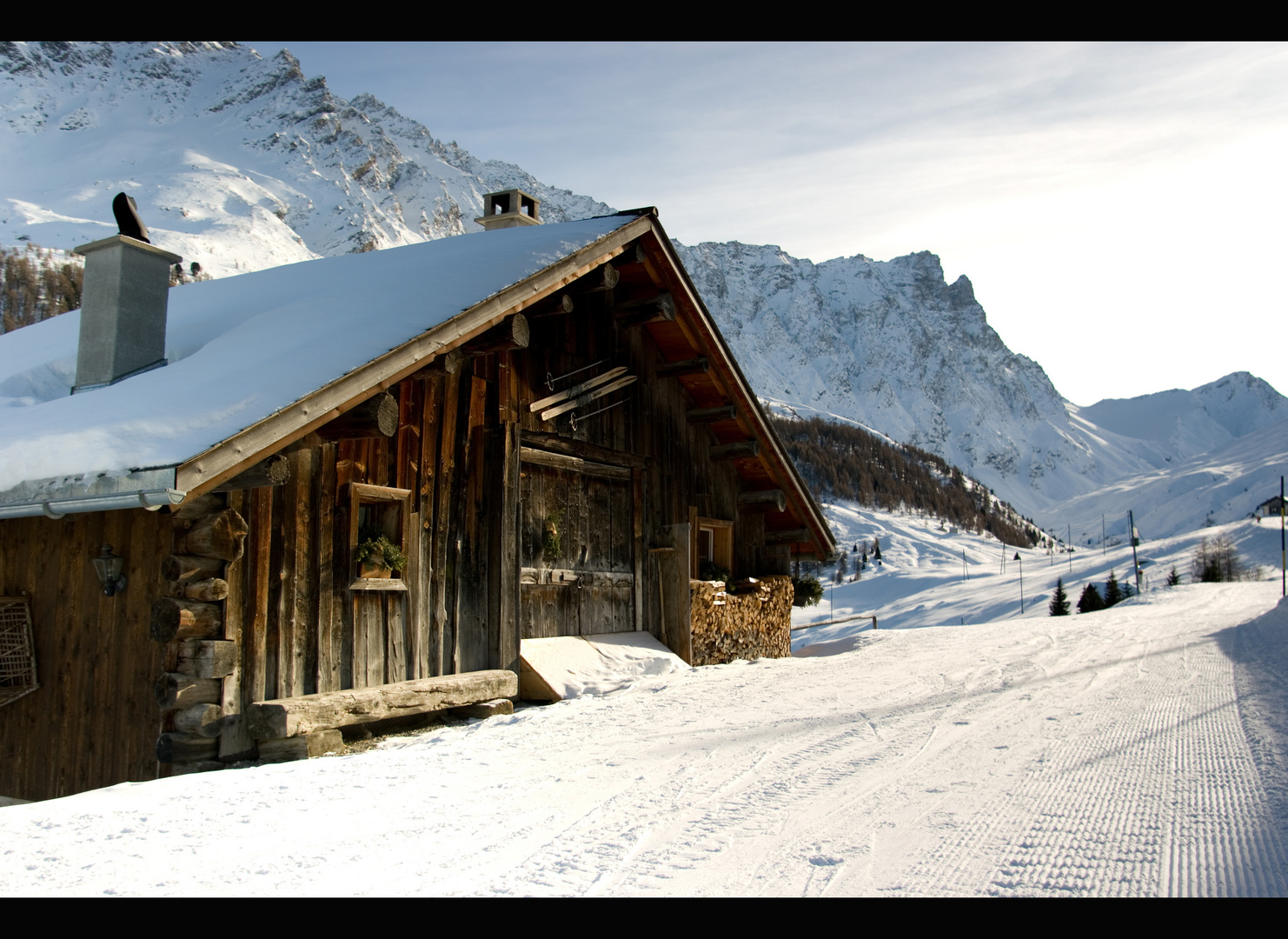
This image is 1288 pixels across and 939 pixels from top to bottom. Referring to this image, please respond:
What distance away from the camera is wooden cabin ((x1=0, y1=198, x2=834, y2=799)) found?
6.32 metres

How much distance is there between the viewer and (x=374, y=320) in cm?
751

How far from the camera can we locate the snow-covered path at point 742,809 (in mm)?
3725

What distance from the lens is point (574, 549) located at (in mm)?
10453

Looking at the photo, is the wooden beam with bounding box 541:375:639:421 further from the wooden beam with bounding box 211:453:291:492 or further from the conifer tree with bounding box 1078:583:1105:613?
the conifer tree with bounding box 1078:583:1105:613

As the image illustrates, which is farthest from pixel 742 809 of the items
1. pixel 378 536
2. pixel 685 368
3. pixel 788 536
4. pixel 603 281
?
pixel 788 536

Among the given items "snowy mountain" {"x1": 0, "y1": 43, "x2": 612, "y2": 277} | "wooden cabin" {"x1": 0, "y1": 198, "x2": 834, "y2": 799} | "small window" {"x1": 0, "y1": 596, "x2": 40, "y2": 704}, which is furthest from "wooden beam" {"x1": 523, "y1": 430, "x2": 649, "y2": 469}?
"snowy mountain" {"x1": 0, "y1": 43, "x2": 612, "y2": 277}

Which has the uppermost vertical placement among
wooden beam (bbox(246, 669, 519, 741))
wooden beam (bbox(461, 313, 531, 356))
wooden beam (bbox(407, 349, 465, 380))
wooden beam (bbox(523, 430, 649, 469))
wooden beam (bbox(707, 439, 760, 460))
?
wooden beam (bbox(461, 313, 531, 356))

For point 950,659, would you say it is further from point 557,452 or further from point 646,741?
point 646,741

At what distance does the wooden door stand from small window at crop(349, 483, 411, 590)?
1.64 metres

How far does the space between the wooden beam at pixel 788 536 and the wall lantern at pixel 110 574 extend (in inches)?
389

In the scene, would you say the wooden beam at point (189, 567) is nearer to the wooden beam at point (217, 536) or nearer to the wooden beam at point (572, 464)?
the wooden beam at point (217, 536)

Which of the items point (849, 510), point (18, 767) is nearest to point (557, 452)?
point (18, 767)

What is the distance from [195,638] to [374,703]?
4.82ft

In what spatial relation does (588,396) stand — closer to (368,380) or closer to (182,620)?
(368,380)
